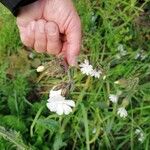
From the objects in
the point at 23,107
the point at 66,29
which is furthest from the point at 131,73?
the point at 66,29

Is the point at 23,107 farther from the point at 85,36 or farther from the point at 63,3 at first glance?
the point at 63,3

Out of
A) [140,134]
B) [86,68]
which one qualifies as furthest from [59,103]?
[140,134]

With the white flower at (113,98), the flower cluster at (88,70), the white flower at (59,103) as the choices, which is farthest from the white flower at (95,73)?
the white flower at (59,103)

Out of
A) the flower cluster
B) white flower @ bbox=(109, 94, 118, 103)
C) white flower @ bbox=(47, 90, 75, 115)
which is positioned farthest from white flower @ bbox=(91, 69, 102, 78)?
white flower @ bbox=(47, 90, 75, 115)

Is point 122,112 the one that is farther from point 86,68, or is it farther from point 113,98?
point 86,68

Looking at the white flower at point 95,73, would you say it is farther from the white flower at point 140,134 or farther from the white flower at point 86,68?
the white flower at point 140,134

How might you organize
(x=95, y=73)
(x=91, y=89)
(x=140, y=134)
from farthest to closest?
1. (x=91, y=89)
2. (x=140, y=134)
3. (x=95, y=73)

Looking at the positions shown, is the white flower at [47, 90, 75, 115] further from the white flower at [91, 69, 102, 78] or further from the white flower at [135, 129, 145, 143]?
the white flower at [135, 129, 145, 143]
